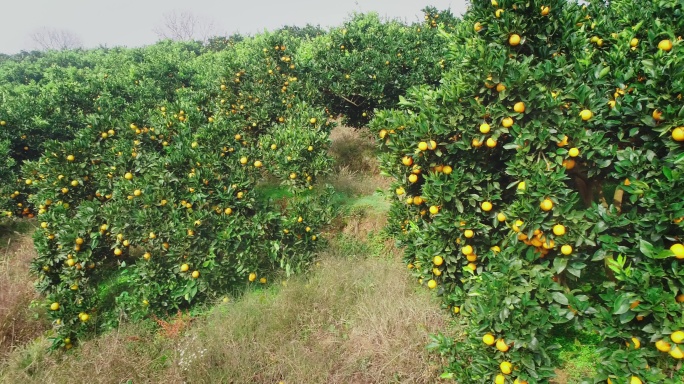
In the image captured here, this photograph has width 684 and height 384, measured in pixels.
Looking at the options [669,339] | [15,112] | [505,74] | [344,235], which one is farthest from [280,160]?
[15,112]

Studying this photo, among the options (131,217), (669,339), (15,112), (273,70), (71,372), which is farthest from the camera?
(15,112)

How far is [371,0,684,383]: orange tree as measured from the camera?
263 cm

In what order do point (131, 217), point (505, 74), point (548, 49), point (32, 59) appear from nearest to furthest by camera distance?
point (505, 74) → point (548, 49) → point (131, 217) → point (32, 59)

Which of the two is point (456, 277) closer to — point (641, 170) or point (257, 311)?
point (641, 170)

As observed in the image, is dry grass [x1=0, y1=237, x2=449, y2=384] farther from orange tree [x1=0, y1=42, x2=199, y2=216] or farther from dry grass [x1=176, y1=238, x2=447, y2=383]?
orange tree [x1=0, y1=42, x2=199, y2=216]

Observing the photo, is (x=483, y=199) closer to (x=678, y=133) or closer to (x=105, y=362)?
(x=678, y=133)

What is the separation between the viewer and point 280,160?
5727 mm

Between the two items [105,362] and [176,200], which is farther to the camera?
[176,200]

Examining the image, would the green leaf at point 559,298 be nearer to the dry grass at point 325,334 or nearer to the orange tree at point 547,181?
the orange tree at point 547,181

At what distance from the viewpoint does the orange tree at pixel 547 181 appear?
263 centimetres

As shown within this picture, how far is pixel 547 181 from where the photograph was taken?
303 cm

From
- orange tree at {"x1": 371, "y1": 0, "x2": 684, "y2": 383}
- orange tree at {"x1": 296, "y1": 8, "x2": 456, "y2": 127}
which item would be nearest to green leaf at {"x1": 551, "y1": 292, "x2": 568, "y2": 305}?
orange tree at {"x1": 371, "y1": 0, "x2": 684, "y2": 383}

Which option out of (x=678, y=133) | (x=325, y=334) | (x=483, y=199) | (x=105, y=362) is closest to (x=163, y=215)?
(x=105, y=362)

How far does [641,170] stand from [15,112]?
11.4 metres
